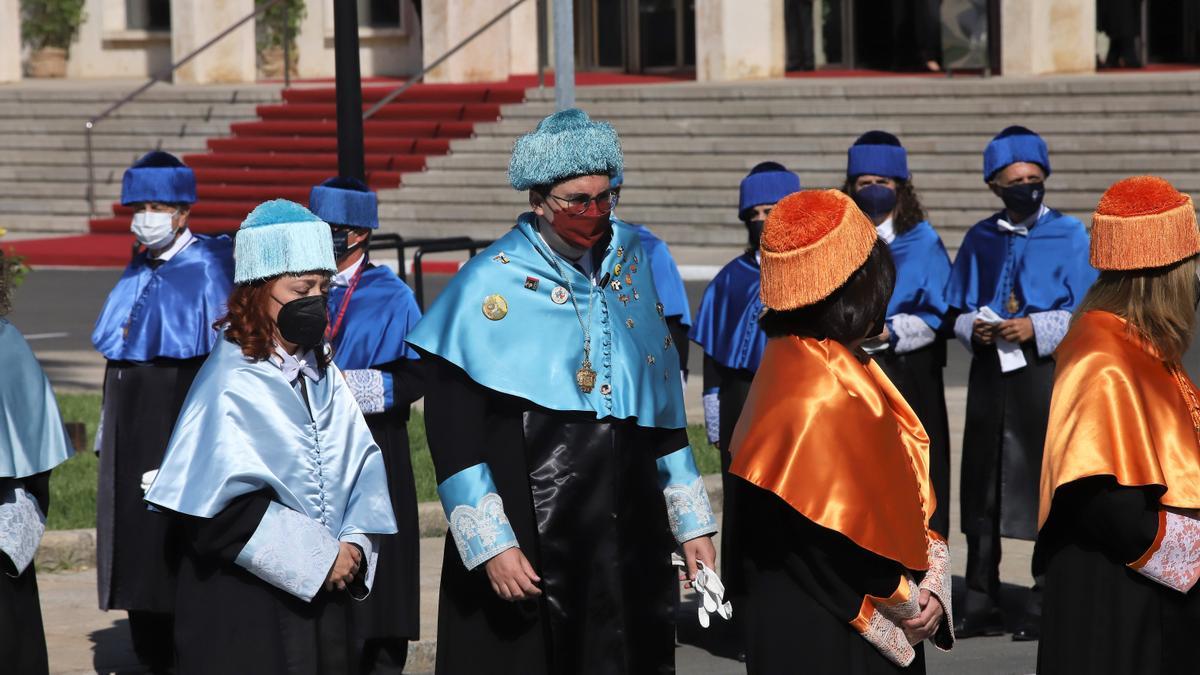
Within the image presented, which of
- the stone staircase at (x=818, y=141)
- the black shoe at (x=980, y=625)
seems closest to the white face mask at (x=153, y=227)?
the black shoe at (x=980, y=625)

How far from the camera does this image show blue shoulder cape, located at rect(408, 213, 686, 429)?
5.13 meters

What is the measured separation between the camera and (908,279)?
8156 millimetres

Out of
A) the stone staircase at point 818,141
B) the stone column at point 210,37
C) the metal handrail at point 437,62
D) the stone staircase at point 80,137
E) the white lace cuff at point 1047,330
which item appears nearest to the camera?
the white lace cuff at point 1047,330

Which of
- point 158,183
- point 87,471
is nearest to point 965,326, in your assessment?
point 158,183

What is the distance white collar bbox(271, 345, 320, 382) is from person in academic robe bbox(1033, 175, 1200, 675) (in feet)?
6.14

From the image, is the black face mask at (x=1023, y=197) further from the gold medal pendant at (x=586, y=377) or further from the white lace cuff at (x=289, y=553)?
the white lace cuff at (x=289, y=553)

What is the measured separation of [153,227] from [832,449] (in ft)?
13.5

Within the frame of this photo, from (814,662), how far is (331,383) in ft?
4.86

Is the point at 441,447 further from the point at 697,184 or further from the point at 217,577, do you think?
the point at 697,184

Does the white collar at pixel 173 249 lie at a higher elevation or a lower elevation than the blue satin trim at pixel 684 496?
higher

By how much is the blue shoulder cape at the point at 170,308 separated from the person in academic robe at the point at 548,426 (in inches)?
104

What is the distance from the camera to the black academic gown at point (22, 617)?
17.7 feet

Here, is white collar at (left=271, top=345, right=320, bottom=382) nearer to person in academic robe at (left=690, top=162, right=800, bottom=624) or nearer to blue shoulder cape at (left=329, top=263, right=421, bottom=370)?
blue shoulder cape at (left=329, top=263, right=421, bottom=370)

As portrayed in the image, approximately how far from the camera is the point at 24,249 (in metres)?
25.8
